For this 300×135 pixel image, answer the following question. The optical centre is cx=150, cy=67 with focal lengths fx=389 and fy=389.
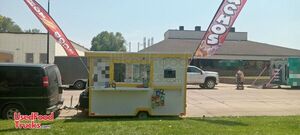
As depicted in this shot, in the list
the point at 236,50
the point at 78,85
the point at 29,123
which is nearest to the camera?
the point at 29,123

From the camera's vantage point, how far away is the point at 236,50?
54094 millimetres

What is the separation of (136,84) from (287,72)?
2049cm

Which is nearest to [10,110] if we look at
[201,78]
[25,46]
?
[201,78]

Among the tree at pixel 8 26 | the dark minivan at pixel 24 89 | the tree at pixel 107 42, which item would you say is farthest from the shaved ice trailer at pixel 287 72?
the tree at pixel 107 42

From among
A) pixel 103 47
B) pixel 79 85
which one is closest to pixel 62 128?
pixel 79 85

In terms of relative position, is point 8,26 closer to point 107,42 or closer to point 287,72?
point 107,42

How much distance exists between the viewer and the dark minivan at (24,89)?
Answer: 11.6 meters

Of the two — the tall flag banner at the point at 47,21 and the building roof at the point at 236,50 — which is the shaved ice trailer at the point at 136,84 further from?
the building roof at the point at 236,50

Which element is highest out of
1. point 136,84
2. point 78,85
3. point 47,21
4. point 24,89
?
point 47,21

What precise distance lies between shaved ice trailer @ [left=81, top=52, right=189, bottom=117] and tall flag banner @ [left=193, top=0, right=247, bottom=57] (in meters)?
4.29

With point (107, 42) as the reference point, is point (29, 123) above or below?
below

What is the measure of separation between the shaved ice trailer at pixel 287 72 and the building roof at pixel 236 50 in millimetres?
18264

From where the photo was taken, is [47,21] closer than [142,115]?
No

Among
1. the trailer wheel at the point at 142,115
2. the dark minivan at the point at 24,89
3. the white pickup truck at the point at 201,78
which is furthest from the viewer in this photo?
the white pickup truck at the point at 201,78
